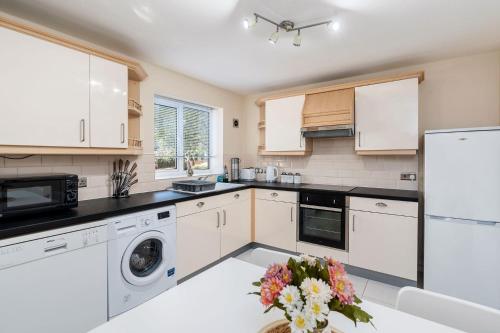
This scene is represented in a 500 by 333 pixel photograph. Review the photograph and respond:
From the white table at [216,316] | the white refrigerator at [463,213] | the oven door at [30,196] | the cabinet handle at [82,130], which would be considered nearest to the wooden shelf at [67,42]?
the cabinet handle at [82,130]

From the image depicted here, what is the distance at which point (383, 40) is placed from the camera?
2.19m

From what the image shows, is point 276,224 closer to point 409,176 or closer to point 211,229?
point 211,229

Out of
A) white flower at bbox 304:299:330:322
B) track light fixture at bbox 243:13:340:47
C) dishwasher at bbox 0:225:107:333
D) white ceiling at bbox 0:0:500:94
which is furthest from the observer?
track light fixture at bbox 243:13:340:47

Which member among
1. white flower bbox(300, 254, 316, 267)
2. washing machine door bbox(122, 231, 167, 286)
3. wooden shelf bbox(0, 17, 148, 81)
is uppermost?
wooden shelf bbox(0, 17, 148, 81)

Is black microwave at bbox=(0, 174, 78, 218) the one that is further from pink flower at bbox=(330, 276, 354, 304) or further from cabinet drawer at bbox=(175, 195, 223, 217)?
pink flower at bbox=(330, 276, 354, 304)

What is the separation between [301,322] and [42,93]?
2.09 meters

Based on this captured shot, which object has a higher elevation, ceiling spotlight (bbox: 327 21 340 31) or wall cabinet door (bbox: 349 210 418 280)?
ceiling spotlight (bbox: 327 21 340 31)

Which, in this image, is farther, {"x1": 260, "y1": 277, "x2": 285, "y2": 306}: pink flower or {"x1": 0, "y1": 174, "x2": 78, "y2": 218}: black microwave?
{"x1": 0, "y1": 174, "x2": 78, "y2": 218}: black microwave

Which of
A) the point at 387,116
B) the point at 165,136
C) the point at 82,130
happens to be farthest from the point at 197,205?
the point at 387,116

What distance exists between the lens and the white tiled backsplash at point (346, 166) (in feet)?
9.36

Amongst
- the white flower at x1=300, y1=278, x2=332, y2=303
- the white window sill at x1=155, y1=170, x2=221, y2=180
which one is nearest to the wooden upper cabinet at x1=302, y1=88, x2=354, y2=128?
the white window sill at x1=155, y1=170, x2=221, y2=180

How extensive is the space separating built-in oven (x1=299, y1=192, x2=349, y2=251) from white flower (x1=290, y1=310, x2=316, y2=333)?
2284mm

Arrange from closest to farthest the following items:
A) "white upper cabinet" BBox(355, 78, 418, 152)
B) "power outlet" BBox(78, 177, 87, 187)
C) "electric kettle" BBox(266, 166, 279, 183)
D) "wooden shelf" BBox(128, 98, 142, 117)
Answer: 1. "power outlet" BBox(78, 177, 87, 187)
2. "wooden shelf" BBox(128, 98, 142, 117)
3. "white upper cabinet" BBox(355, 78, 418, 152)
4. "electric kettle" BBox(266, 166, 279, 183)

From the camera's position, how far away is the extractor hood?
2854mm
